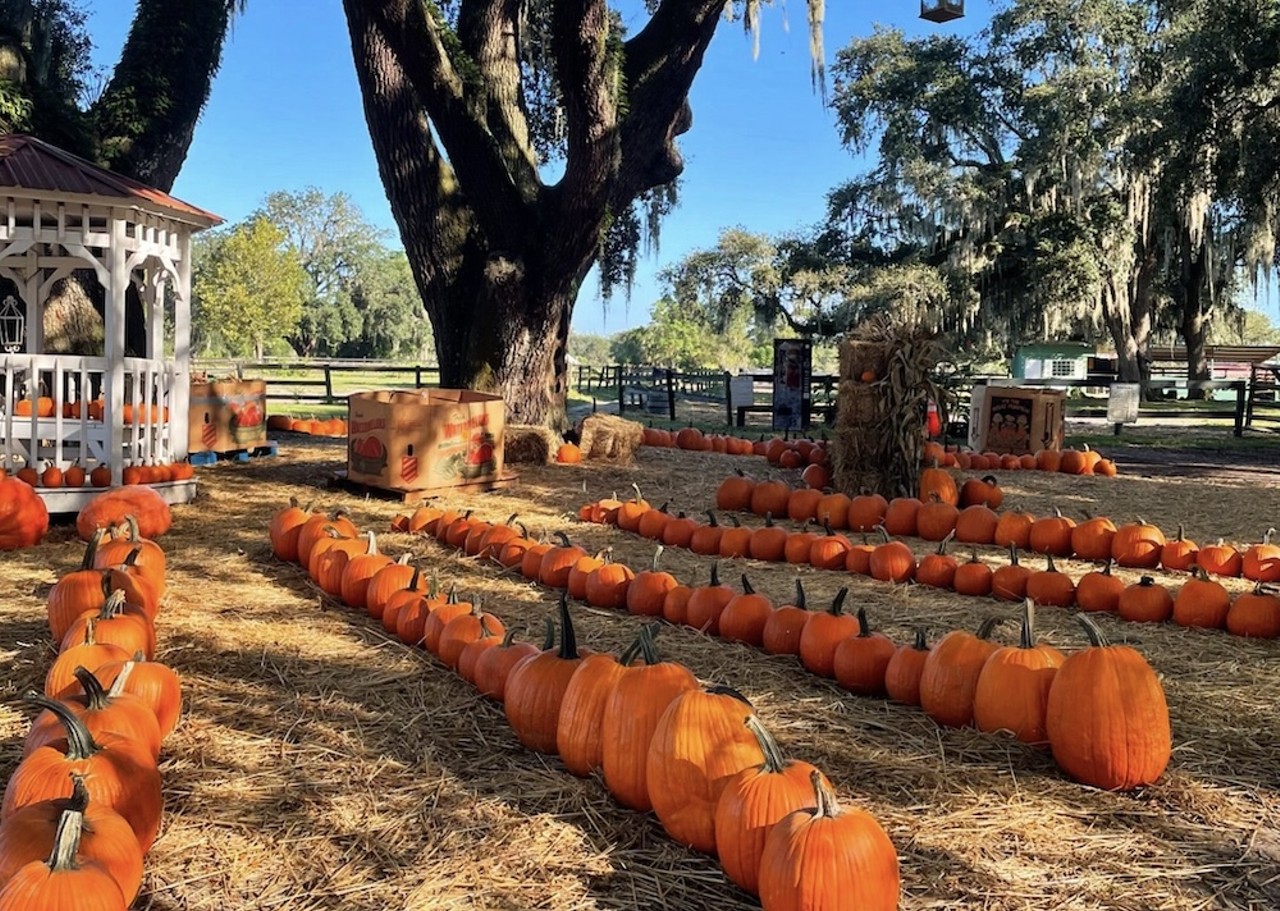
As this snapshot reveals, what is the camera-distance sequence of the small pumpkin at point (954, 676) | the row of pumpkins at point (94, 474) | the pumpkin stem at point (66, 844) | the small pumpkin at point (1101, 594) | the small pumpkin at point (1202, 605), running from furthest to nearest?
the row of pumpkins at point (94, 474) < the small pumpkin at point (1101, 594) < the small pumpkin at point (1202, 605) < the small pumpkin at point (954, 676) < the pumpkin stem at point (66, 844)

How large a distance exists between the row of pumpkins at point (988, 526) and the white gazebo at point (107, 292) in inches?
182

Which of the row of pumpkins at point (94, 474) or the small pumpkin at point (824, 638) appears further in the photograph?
the row of pumpkins at point (94, 474)

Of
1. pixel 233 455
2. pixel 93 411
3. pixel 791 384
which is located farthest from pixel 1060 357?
pixel 93 411

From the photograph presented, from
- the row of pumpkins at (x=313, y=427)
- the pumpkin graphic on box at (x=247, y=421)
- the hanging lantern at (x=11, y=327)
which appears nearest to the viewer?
the pumpkin graphic on box at (x=247, y=421)

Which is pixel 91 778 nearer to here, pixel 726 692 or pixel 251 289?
pixel 726 692

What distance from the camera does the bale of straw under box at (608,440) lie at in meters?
10.9

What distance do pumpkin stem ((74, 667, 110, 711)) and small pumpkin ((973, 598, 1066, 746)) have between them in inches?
102

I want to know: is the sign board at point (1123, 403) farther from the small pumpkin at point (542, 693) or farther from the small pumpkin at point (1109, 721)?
the small pumpkin at point (542, 693)

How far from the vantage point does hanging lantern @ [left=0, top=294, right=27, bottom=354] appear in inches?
436

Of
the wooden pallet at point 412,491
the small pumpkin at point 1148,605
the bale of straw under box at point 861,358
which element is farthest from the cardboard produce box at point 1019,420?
the small pumpkin at point 1148,605

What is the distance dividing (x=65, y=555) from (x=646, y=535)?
3643 millimetres

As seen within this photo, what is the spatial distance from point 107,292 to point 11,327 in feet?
22.9

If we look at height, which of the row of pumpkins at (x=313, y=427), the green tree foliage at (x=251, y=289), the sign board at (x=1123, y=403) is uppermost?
the green tree foliage at (x=251, y=289)

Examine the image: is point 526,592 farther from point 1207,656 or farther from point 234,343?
point 234,343
